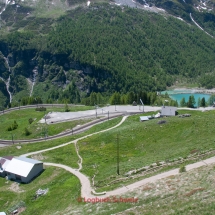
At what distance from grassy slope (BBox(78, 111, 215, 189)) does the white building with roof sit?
1075 cm

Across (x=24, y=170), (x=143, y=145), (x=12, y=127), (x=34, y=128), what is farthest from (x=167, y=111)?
(x=12, y=127)

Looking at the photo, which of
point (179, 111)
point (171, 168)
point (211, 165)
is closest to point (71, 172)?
point (171, 168)

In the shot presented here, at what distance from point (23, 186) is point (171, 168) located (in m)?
32.4

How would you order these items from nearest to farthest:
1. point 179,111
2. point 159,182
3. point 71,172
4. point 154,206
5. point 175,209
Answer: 1. point 175,209
2. point 154,206
3. point 159,182
4. point 71,172
5. point 179,111

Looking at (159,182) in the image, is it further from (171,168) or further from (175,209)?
(175,209)

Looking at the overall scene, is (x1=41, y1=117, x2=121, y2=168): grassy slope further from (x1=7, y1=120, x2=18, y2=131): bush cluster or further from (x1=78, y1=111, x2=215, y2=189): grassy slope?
(x1=7, y1=120, x2=18, y2=131): bush cluster

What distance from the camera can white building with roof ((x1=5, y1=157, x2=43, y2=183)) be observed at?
227 feet

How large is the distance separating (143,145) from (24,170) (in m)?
28.4

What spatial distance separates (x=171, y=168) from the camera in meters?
53.5

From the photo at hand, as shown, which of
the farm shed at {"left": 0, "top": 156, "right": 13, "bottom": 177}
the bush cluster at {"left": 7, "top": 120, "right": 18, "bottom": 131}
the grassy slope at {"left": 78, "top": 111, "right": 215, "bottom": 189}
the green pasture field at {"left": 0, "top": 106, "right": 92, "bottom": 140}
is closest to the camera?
the grassy slope at {"left": 78, "top": 111, "right": 215, "bottom": 189}

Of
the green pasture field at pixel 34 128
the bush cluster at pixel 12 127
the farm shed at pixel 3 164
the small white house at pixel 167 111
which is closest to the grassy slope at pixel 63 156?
the farm shed at pixel 3 164

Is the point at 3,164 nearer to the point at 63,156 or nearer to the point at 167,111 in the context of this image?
the point at 63,156

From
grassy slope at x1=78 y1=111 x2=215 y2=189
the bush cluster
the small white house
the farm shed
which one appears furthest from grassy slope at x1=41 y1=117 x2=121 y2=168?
the bush cluster

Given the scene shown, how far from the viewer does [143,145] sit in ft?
253
